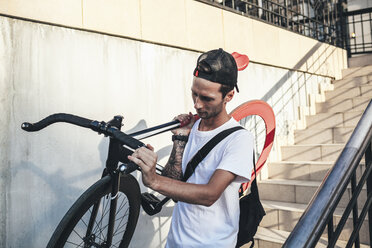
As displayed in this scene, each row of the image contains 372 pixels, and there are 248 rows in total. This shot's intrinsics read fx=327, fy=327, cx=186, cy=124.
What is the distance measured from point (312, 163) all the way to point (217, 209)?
376cm

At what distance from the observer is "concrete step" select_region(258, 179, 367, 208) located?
177 inches

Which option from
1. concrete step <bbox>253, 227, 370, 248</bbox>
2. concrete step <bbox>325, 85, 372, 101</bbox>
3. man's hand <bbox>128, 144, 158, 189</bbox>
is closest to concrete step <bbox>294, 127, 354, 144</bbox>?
concrete step <bbox>325, 85, 372, 101</bbox>

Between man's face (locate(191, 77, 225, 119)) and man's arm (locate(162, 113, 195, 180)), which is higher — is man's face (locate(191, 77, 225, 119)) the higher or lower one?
the higher one

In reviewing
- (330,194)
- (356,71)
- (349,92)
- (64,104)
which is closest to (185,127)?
(330,194)

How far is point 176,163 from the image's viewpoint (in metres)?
1.99

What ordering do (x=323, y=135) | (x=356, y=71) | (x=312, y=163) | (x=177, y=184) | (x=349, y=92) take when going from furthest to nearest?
(x=356, y=71) < (x=349, y=92) < (x=323, y=135) < (x=312, y=163) < (x=177, y=184)

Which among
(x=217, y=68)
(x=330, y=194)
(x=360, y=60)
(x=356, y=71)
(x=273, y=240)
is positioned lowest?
(x=273, y=240)

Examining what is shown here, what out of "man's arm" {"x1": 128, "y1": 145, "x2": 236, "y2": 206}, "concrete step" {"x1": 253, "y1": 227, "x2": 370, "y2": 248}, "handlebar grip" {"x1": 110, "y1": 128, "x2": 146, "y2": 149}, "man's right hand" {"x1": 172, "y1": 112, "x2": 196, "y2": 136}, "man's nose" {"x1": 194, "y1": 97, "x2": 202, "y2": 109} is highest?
"man's nose" {"x1": 194, "y1": 97, "x2": 202, "y2": 109}

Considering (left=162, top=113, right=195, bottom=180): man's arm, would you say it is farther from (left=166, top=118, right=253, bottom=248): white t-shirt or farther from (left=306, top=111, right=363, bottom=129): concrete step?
(left=306, top=111, right=363, bottom=129): concrete step

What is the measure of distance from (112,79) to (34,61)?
0.80 m

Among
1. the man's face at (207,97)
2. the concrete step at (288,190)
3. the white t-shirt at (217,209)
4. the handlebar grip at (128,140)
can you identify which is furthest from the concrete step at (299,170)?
the handlebar grip at (128,140)

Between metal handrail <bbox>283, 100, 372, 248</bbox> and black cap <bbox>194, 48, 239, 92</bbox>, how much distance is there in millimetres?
690

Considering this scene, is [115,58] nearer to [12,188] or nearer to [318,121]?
[12,188]

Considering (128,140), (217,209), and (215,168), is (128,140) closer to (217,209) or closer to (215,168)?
(215,168)
